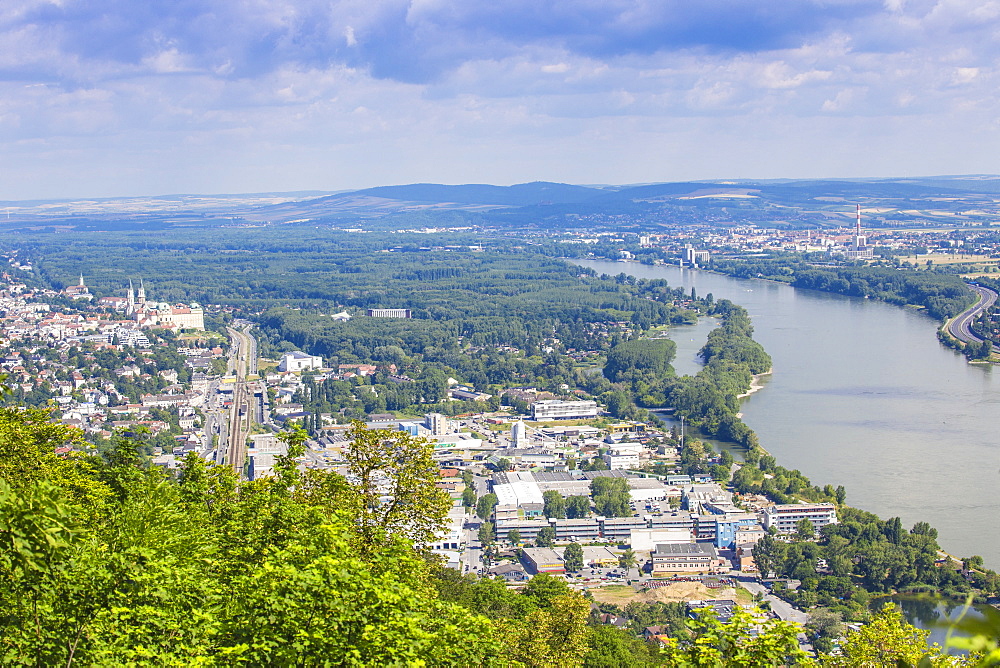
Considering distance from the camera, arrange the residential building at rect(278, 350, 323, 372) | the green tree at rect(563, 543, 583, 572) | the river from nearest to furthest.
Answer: the green tree at rect(563, 543, 583, 572) < the river < the residential building at rect(278, 350, 323, 372)

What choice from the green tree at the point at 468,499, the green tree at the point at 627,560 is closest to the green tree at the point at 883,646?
the green tree at the point at 627,560

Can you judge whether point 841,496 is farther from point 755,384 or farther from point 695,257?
point 695,257

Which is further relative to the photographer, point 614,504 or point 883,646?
point 614,504

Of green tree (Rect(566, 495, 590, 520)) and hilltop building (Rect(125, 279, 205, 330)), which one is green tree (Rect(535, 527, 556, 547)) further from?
hilltop building (Rect(125, 279, 205, 330))

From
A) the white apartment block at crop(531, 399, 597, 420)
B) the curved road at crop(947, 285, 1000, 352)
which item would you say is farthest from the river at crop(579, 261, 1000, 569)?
the white apartment block at crop(531, 399, 597, 420)

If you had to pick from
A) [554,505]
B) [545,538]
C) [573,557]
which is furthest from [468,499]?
[573,557]

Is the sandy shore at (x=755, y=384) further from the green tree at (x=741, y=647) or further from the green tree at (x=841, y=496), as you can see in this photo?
the green tree at (x=741, y=647)
